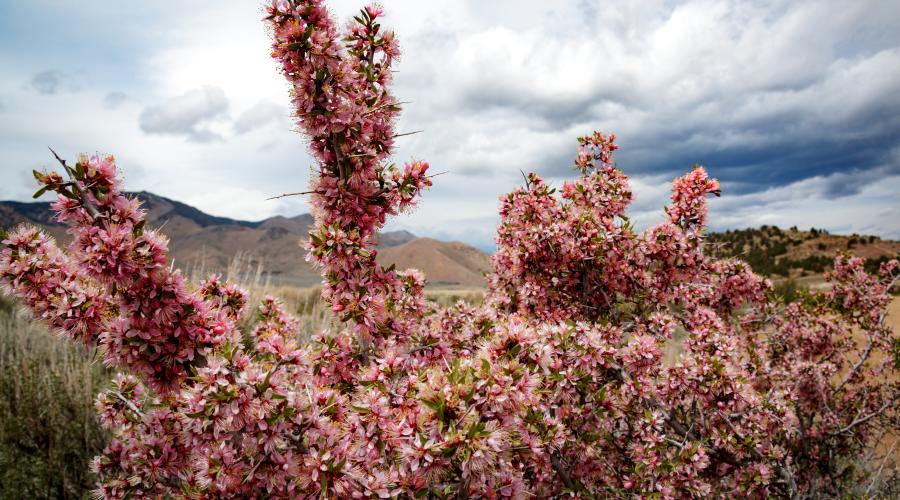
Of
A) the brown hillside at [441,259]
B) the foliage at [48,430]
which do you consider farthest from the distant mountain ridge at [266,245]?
the foliage at [48,430]

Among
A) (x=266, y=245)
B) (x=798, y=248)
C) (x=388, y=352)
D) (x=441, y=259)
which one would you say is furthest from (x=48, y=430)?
(x=266, y=245)

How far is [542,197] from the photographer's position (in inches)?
190

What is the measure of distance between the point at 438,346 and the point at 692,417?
2.51 metres

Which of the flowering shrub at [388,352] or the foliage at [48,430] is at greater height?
the flowering shrub at [388,352]

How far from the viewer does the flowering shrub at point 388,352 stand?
1.97 meters

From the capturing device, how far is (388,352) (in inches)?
102

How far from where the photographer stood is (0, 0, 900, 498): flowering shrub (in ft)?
6.47

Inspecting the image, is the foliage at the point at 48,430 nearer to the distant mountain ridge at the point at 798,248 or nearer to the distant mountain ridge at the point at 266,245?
the distant mountain ridge at the point at 798,248

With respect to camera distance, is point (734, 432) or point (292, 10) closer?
point (292, 10)

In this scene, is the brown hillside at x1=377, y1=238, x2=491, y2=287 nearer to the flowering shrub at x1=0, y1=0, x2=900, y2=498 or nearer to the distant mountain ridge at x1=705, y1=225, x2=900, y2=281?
the distant mountain ridge at x1=705, y1=225, x2=900, y2=281

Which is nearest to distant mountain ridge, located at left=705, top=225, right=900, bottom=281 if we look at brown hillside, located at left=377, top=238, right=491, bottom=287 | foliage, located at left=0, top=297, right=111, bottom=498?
foliage, located at left=0, top=297, right=111, bottom=498

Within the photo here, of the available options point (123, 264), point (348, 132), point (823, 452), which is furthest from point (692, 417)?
point (123, 264)

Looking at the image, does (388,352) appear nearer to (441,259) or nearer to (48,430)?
(48,430)

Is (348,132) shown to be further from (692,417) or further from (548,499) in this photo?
(692,417)
